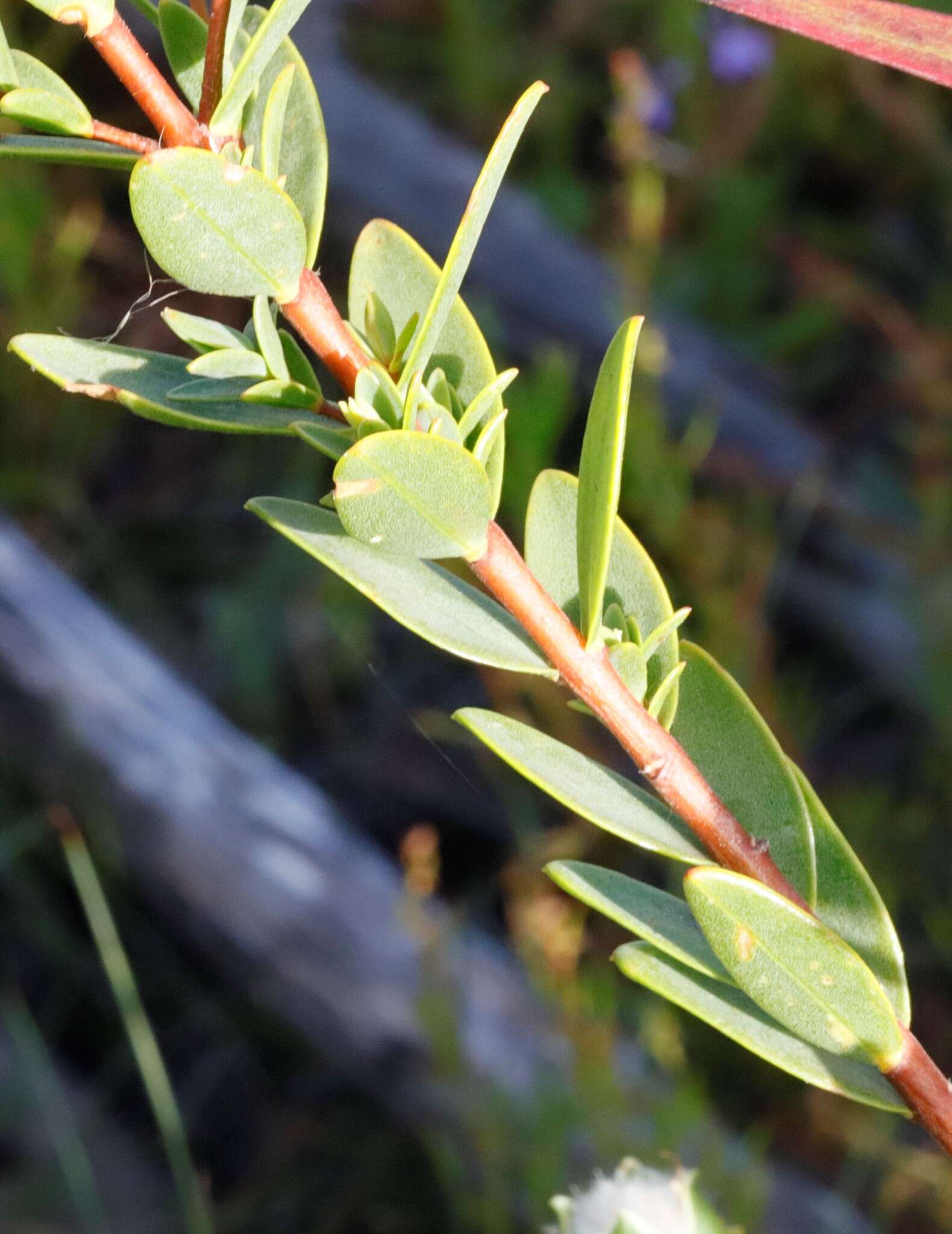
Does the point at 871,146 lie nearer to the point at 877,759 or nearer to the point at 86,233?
the point at 877,759

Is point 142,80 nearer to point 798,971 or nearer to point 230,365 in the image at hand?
point 230,365

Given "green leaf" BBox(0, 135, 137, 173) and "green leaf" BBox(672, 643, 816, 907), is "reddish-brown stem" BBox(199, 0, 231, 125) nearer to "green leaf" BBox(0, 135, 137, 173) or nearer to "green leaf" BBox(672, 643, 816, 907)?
"green leaf" BBox(0, 135, 137, 173)

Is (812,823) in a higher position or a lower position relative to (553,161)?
lower

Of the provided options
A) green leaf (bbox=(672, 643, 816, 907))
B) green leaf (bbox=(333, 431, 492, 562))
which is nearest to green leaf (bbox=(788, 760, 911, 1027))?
green leaf (bbox=(672, 643, 816, 907))

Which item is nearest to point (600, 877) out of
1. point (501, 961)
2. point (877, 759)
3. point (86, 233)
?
point (501, 961)

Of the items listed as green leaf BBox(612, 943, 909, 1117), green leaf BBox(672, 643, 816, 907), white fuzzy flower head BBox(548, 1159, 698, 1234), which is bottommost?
white fuzzy flower head BBox(548, 1159, 698, 1234)

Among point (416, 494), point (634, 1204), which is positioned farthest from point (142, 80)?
point (634, 1204)

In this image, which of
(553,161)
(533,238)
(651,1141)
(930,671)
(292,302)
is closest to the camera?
(292,302)
